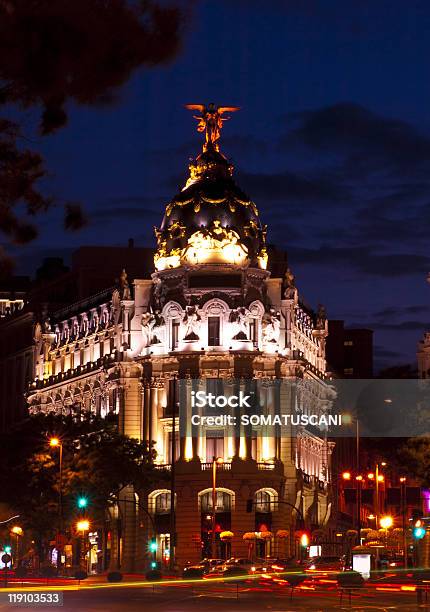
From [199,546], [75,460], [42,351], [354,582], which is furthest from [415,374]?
[354,582]

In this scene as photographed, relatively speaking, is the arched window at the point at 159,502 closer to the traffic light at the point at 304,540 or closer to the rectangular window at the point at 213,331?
the traffic light at the point at 304,540

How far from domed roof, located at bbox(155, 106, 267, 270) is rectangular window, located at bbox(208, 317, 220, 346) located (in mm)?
5221

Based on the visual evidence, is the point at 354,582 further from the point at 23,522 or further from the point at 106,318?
the point at 106,318

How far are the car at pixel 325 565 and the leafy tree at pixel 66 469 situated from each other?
958 inches

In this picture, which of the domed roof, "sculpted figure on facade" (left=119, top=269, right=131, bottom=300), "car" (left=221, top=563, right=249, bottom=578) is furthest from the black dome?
"car" (left=221, top=563, right=249, bottom=578)

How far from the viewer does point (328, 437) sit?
160125mm

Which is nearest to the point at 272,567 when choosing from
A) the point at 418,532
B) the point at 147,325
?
Result: the point at 418,532

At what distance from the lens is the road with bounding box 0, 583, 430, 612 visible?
193 ft

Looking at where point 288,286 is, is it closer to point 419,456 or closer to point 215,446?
point 215,446

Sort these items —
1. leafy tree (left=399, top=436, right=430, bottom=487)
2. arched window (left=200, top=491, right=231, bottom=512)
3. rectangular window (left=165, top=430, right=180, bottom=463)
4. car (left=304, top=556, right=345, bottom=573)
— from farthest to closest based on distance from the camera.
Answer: rectangular window (left=165, top=430, right=180, bottom=463), arched window (left=200, top=491, right=231, bottom=512), car (left=304, top=556, right=345, bottom=573), leafy tree (left=399, top=436, right=430, bottom=487)

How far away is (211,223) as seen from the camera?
134500mm

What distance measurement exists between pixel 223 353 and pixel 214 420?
5.85m

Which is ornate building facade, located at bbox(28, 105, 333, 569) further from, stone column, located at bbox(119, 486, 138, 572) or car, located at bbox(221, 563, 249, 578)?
car, located at bbox(221, 563, 249, 578)

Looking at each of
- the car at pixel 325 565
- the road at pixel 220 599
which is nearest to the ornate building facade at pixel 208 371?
the car at pixel 325 565
